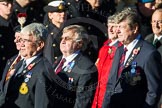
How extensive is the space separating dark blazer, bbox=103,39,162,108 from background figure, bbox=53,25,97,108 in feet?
1.05

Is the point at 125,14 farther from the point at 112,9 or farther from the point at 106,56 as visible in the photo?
the point at 112,9

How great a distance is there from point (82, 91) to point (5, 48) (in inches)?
81.0

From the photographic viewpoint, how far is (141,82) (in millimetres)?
6707

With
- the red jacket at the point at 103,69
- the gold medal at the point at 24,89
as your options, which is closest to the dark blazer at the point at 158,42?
the red jacket at the point at 103,69

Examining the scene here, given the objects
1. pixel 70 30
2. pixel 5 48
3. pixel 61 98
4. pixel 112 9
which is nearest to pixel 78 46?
pixel 70 30

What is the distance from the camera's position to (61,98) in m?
6.61

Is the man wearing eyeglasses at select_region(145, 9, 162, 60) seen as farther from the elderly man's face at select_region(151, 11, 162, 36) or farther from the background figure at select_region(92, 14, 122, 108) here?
the background figure at select_region(92, 14, 122, 108)

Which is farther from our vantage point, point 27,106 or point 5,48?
point 5,48

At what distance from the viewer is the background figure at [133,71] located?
21.8 ft

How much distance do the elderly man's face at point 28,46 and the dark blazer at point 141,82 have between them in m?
0.97

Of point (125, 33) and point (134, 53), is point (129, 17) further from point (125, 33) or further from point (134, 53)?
point (134, 53)

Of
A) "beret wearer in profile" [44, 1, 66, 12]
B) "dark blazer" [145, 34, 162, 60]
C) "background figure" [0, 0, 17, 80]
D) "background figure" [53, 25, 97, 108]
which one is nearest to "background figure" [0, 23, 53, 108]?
"background figure" [53, 25, 97, 108]

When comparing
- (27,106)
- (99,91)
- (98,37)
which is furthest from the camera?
(98,37)

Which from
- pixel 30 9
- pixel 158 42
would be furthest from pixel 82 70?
pixel 30 9
